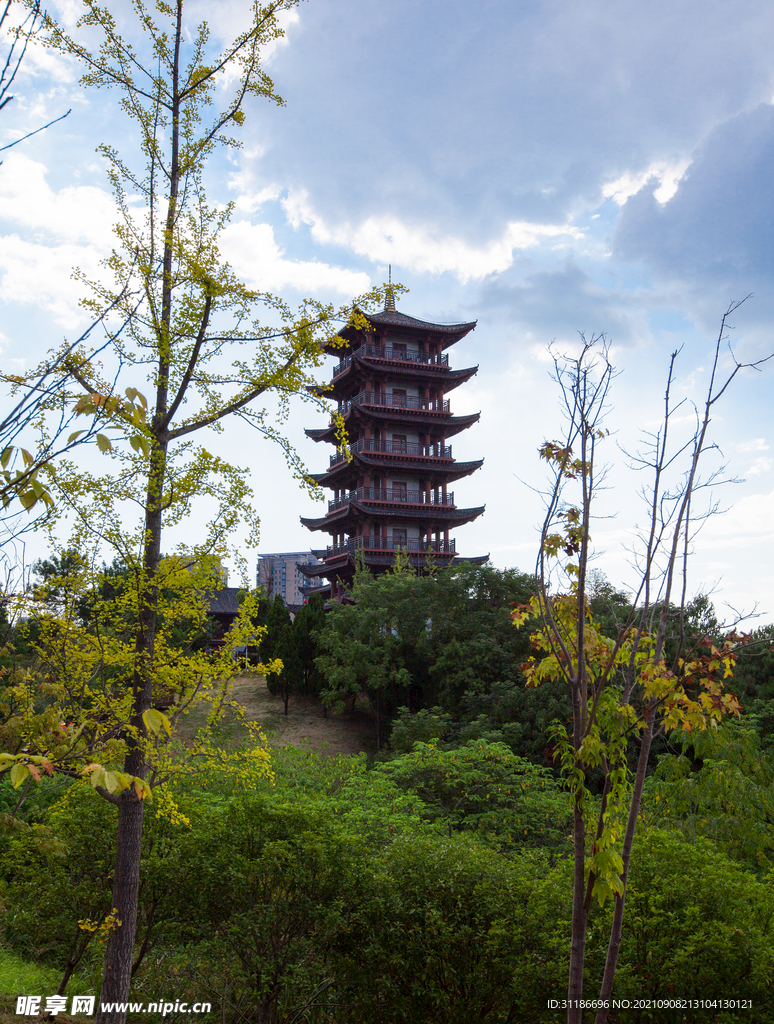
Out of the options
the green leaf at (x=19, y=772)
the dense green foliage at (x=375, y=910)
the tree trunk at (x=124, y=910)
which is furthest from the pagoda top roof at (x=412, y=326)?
the green leaf at (x=19, y=772)

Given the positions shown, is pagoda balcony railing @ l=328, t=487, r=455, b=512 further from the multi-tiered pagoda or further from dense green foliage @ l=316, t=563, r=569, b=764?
dense green foliage @ l=316, t=563, r=569, b=764

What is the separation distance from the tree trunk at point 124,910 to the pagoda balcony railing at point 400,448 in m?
22.3

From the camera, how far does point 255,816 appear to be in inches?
247

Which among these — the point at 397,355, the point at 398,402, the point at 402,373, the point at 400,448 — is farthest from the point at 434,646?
the point at 397,355

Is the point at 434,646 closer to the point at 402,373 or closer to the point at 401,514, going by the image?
the point at 401,514

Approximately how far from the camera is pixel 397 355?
1130 inches

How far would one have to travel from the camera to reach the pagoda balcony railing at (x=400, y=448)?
90.0 feet

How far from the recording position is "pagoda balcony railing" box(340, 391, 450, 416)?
27797 mm

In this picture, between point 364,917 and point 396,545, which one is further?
point 396,545

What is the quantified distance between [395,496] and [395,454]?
1687mm

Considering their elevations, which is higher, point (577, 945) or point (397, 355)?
point (397, 355)

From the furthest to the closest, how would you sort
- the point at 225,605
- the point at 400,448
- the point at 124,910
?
the point at 225,605 → the point at 400,448 → the point at 124,910

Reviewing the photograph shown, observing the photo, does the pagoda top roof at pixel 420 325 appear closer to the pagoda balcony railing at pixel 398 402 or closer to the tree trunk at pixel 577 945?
the pagoda balcony railing at pixel 398 402

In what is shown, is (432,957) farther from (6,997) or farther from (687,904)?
(6,997)
